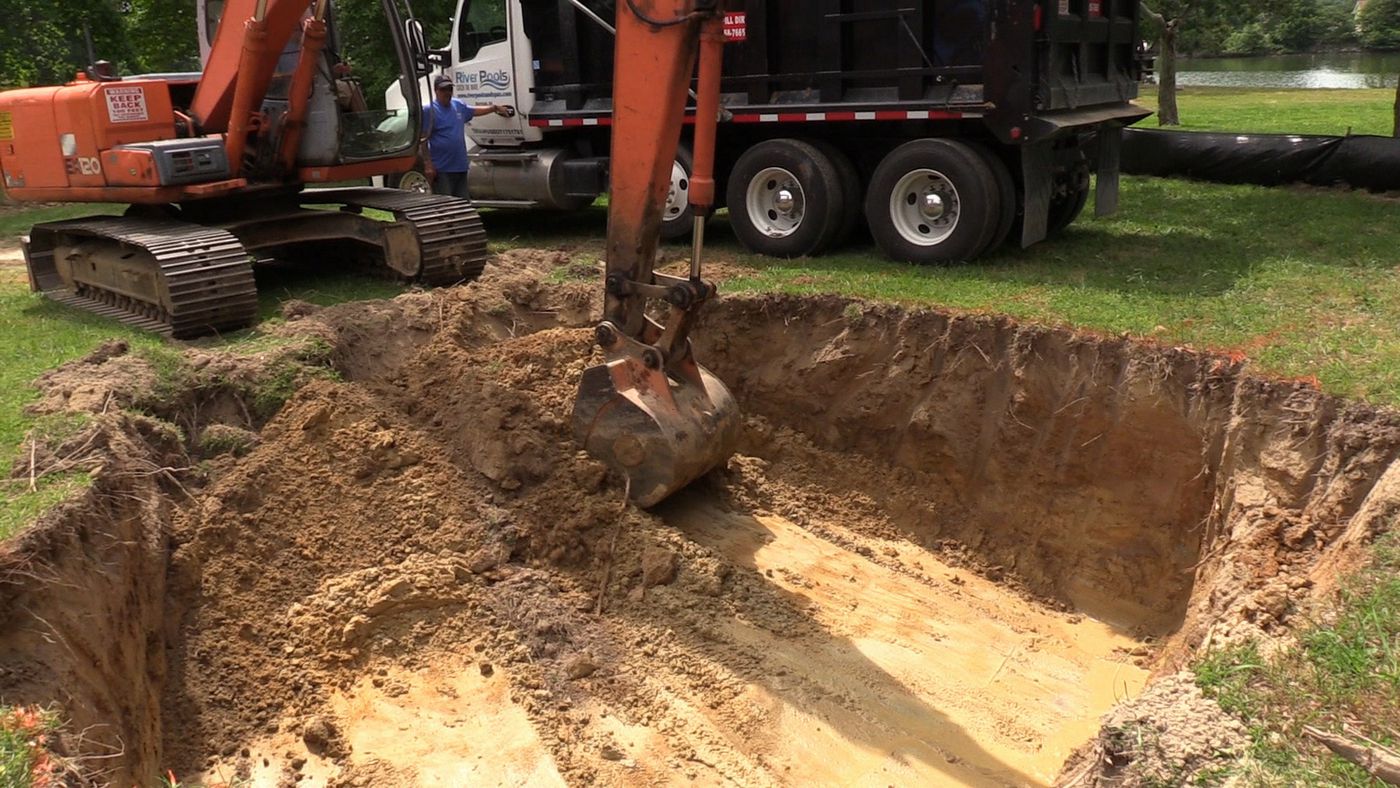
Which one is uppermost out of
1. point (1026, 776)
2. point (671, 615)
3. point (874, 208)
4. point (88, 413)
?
point (874, 208)

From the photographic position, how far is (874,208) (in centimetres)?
914

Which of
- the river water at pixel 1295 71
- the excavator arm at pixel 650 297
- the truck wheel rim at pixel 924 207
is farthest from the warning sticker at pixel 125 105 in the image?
the river water at pixel 1295 71

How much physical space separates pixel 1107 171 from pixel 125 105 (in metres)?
8.18

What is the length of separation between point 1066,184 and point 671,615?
6208 millimetres

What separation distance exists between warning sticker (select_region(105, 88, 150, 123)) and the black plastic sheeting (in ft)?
35.8

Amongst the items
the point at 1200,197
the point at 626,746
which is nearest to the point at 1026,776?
the point at 626,746

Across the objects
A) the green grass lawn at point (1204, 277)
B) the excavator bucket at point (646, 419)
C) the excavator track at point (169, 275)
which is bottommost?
the excavator bucket at point (646, 419)

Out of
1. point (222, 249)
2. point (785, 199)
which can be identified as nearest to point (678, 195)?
point (785, 199)

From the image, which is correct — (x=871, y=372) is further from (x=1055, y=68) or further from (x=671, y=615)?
(x=1055, y=68)

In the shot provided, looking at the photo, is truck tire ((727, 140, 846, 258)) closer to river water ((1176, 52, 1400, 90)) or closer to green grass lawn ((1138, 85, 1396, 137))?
green grass lawn ((1138, 85, 1396, 137))

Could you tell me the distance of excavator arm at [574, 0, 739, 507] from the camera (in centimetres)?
527

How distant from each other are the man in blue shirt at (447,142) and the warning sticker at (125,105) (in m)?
2.70

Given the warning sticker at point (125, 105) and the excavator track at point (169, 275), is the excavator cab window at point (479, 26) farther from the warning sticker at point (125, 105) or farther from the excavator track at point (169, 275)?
the excavator track at point (169, 275)

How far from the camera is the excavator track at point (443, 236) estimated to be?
26.8ft
